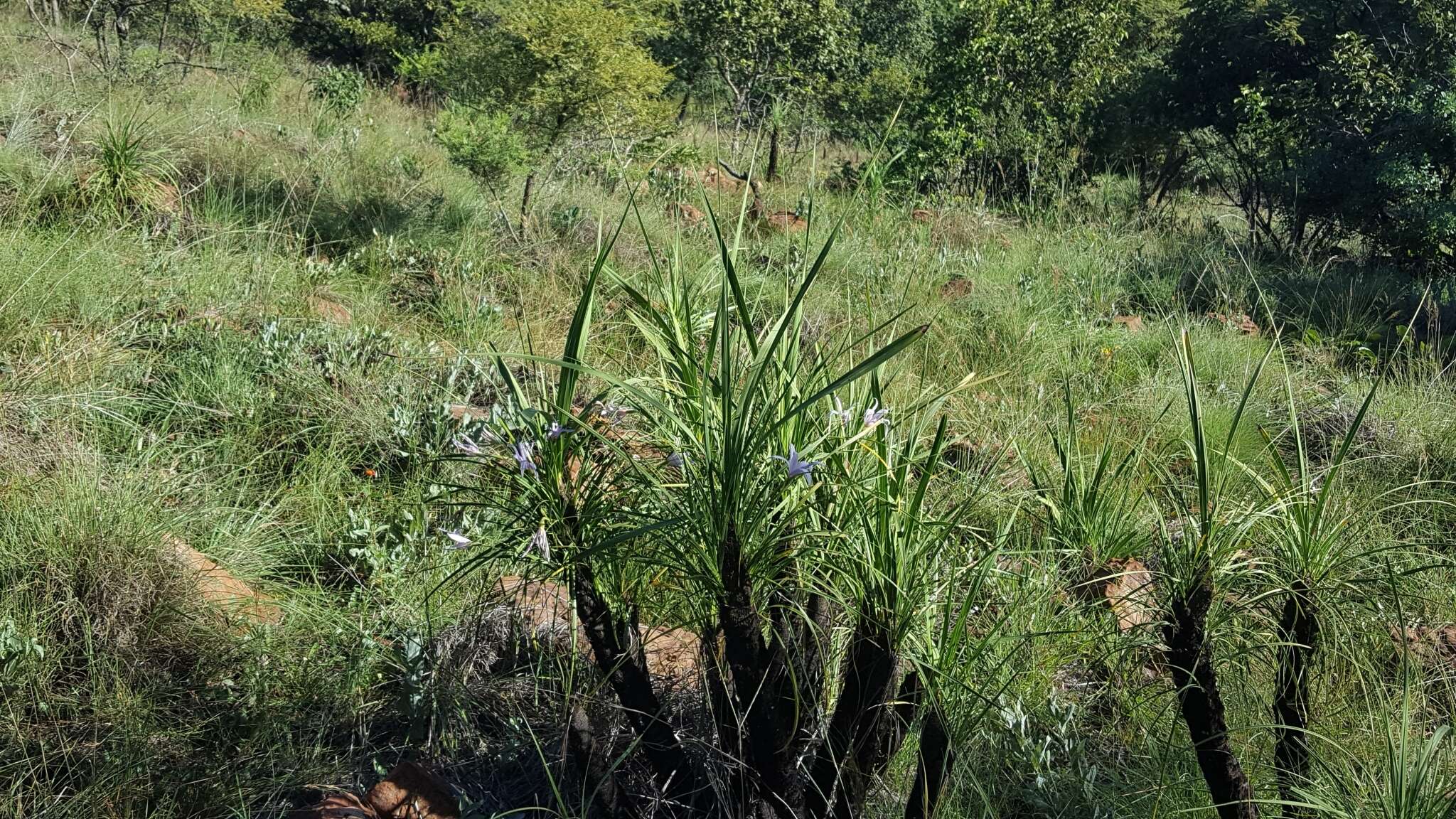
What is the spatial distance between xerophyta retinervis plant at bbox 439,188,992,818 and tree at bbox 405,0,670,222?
402cm

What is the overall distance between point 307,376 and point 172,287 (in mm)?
956

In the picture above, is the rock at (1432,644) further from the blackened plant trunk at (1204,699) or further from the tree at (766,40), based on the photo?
the tree at (766,40)

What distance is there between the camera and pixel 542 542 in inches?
62.6

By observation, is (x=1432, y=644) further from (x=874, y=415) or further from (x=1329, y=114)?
(x=1329, y=114)

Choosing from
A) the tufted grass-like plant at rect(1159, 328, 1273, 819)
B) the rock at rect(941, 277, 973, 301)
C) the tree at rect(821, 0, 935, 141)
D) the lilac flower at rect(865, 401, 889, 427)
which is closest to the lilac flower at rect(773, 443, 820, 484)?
the lilac flower at rect(865, 401, 889, 427)

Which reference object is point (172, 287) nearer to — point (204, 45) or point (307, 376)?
point (307, 376)

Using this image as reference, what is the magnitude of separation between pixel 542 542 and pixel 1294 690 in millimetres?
1268

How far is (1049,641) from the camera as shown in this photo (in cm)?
245

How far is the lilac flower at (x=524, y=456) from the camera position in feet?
5.24

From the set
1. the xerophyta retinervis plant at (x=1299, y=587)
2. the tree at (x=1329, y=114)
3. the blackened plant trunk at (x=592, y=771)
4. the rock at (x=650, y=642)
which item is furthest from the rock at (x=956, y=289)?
the blackened plant trunk at (x=592, y=771)

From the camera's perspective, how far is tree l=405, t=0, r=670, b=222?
565 centimetres

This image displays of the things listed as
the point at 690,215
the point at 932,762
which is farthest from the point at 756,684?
the point at 690,215

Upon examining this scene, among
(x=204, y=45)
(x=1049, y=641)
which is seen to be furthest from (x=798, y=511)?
(x=204, y=45)

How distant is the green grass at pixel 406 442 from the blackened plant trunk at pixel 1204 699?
9 centimetres
